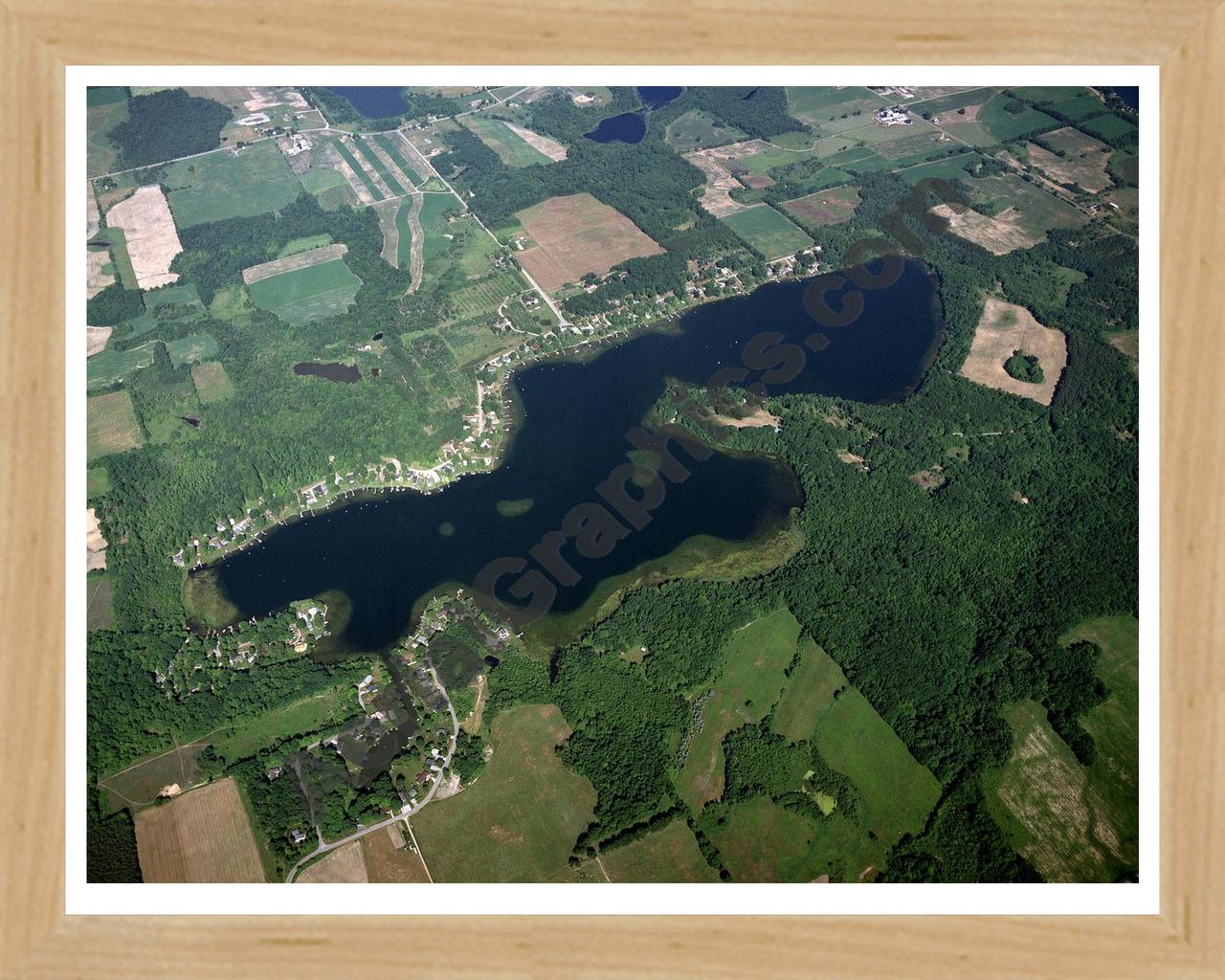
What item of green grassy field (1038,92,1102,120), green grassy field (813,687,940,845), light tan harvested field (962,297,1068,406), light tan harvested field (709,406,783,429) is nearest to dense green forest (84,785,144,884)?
green grassy field (813,687,940,845)

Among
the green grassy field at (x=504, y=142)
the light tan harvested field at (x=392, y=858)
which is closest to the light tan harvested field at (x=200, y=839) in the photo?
the light tan harvested field at (x=392, y=858)

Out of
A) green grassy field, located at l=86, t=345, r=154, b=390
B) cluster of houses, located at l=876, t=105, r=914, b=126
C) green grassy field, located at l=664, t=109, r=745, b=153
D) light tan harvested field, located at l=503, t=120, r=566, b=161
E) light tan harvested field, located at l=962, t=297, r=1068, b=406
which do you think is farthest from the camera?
Answer: green grassy field, located at l=664, t=109, r=745, b=153

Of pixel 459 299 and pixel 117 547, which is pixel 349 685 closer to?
pixel 117 547

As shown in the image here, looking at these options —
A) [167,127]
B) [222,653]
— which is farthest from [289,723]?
[167,127]

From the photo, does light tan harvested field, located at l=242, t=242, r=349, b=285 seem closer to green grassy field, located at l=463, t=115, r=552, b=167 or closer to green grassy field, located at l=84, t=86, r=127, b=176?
green grassy field, located at l=84, t=86, r=127, b=176

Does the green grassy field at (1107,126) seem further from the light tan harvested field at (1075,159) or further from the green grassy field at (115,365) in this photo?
the green grassy field at (115,365)

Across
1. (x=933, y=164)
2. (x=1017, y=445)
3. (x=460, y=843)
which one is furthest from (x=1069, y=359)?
(x=460, y=843)

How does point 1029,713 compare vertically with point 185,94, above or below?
below
